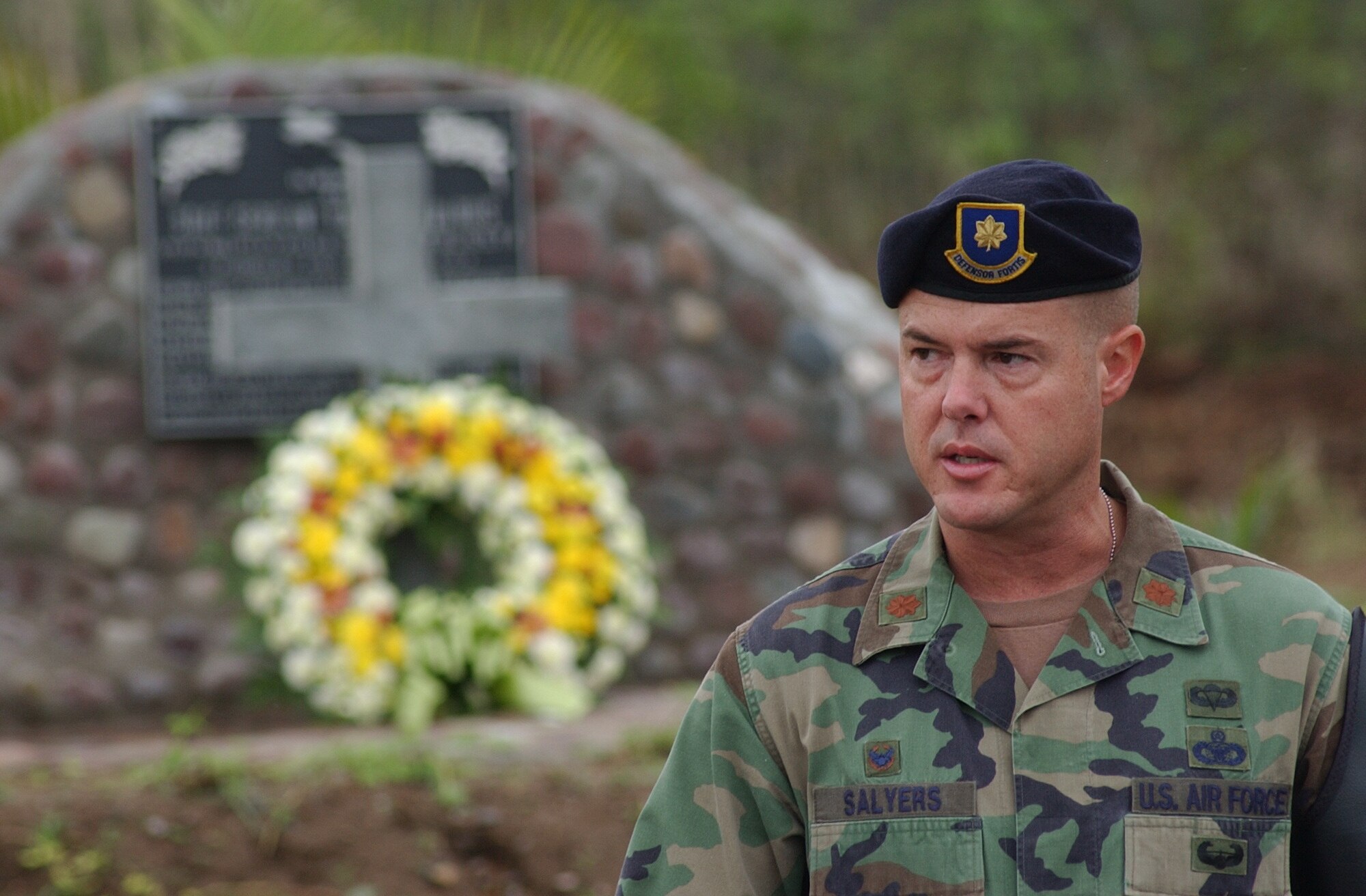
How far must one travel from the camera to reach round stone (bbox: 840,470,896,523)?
6.28 metres

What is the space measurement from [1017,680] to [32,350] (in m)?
5.11

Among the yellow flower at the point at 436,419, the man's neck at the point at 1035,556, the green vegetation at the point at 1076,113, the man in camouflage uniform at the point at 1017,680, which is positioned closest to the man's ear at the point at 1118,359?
the man in camouflage uniform at the point at 1017,680

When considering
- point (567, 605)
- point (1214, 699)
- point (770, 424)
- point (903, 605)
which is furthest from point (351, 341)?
point (1214, 699)

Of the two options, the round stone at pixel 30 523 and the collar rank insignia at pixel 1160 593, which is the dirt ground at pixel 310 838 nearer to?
the round stone at pixel 30 523

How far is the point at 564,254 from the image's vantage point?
20.7 feet

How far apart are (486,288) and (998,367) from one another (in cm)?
444


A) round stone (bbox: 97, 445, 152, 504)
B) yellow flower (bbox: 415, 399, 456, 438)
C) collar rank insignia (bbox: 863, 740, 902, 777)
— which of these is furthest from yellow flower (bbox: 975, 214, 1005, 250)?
round stone (bbox: 97, 445, 152, 504)

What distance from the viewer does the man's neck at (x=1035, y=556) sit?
6.36 feet

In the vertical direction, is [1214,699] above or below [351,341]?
below

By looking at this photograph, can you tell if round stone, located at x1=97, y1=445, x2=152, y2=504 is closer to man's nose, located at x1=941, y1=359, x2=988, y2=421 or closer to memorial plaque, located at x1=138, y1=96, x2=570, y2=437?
memorial plaque, located at x1=138, y1=96, x2=570, y2=437

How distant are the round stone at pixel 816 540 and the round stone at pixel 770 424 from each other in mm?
318

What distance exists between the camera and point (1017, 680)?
6.17ft

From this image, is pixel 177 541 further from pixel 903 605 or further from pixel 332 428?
pixel 903 605

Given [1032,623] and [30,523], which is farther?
[30,523]
